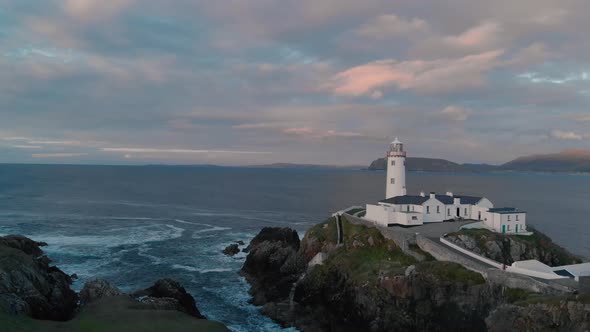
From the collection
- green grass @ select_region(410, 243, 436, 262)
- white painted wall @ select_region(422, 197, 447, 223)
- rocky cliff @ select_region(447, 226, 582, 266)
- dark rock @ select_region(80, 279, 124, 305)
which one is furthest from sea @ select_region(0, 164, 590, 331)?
white painted wall @ select_region(422, 197, 447, 223)

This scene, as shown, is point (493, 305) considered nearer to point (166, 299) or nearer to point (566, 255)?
point (566, 255)

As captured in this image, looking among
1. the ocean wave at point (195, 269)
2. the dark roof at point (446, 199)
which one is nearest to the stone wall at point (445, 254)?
the dark roof at point (446, 199)

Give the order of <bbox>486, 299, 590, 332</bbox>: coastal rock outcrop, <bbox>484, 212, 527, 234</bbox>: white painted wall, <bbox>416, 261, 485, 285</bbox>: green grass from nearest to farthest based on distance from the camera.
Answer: <bbox>486, 299, 590, 332</bbox>: coastal rock outcrop < <bbox>416, 261, 485, 285</bbox>: green grass < <bbox>484, 212, 527, 234</bbox>: white painted wall

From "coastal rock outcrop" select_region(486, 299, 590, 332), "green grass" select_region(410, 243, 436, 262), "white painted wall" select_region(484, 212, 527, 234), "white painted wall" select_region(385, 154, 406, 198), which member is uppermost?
"white painted wall" select_region(385, 154, 406, 198)

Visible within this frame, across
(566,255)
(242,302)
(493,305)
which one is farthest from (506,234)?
(242,302)

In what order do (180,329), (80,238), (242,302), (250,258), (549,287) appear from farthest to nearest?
1. (80,238)
2. (250,258)
3. (242,302)
4. (549,287)
5. (180,329)

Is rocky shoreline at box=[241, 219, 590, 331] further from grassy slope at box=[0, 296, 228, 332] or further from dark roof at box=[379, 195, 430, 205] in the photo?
grassy slope at box=[0, 296, 228, 332]

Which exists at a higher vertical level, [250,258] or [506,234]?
[506,234]
